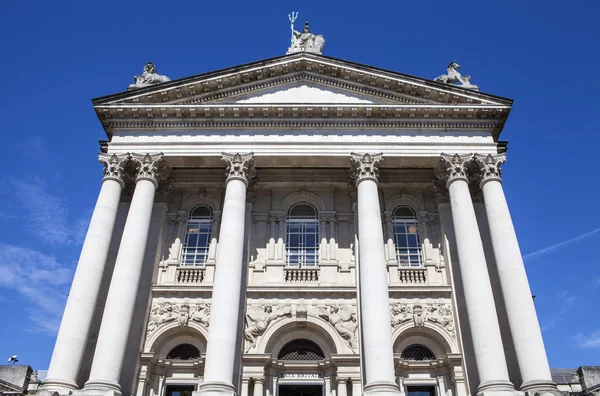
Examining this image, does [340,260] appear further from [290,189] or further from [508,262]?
[508,262]

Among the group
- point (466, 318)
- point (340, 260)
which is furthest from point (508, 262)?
point (340, 260)

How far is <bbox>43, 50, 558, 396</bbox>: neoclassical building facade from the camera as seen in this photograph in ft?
58.1

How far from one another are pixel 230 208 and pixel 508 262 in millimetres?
9845

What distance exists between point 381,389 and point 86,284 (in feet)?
33.2

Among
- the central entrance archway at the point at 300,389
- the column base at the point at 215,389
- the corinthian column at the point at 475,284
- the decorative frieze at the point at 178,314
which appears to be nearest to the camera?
the column base at the point at 215,389

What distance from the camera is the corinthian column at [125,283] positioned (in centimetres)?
1655

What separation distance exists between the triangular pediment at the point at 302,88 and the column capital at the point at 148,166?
2353 mm

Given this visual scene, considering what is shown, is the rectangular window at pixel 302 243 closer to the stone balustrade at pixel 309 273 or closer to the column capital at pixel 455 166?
the stone balustrade at pixel 309 273

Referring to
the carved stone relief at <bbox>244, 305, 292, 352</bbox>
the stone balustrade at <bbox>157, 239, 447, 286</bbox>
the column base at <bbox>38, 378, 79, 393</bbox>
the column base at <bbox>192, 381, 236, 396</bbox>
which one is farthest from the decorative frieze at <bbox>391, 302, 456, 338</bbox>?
the column base at <bbox>38, 378, 79, 393</bbox>

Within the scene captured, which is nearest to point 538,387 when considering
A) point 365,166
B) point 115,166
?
point 365,166

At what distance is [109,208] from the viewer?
65.1 feet

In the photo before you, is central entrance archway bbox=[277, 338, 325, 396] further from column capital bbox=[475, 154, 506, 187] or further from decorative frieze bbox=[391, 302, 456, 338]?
column capital bbox=[475, 154, 506, 187]

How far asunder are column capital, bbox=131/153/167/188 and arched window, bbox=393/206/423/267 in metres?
9.73

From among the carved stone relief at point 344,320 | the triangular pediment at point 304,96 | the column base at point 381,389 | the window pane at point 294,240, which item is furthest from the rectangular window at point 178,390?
the triangular pediment at point 304,96
